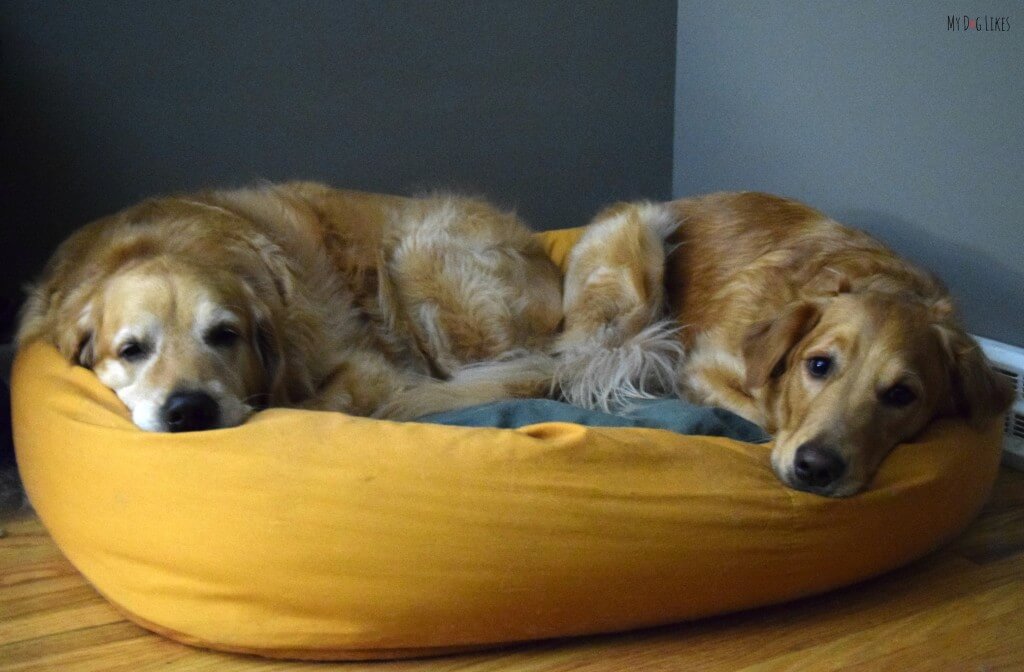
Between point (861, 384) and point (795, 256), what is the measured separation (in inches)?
26.1

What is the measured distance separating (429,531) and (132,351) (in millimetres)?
869

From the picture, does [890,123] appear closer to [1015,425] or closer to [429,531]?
[1015,425]

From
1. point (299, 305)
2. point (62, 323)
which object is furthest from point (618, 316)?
point (62, 323)

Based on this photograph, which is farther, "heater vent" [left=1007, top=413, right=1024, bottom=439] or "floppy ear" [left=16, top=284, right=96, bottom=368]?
"heater vent" [left=1007, top=413, right=1024, bottom=439]

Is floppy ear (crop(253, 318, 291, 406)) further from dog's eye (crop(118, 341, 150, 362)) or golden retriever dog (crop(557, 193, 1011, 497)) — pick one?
golden retriever dog (crop(557, 193, 1011, 497))

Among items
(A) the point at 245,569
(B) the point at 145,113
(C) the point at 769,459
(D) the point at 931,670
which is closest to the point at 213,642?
(A) the point at 245,569

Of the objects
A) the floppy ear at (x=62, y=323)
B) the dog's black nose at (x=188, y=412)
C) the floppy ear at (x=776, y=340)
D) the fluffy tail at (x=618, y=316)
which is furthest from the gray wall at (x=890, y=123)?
the floppy ear at (x=62, y=323)

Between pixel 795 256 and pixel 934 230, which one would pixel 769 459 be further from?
pixel 934 230

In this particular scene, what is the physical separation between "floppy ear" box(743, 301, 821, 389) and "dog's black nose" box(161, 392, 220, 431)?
1246 millimetres

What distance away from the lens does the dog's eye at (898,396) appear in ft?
6.79

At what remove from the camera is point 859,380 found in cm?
205

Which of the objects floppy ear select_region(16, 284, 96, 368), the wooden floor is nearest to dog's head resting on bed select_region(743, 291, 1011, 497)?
the wooden floor

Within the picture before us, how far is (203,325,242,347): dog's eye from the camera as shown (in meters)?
2.18

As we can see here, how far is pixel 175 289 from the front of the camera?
2156mm
